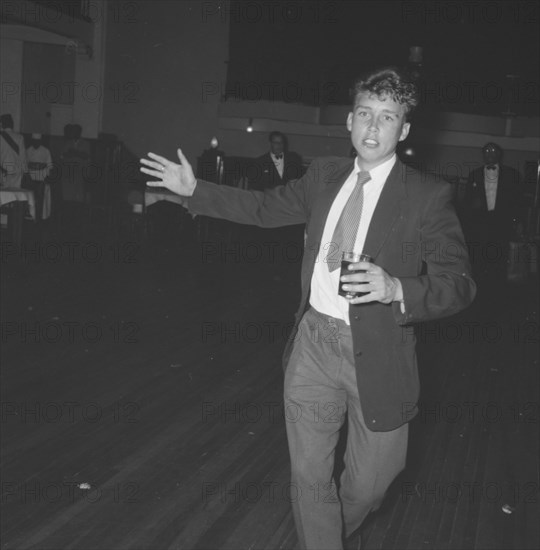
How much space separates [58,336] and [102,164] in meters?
8.52

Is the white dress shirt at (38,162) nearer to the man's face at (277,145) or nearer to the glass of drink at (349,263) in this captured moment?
the man's face at (277,145)

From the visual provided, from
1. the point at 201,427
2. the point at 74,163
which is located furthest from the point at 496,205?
the point at 74,163

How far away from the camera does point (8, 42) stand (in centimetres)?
1293

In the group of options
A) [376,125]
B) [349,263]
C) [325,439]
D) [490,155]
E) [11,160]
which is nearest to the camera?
[349,263]

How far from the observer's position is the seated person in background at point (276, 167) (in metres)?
8.61

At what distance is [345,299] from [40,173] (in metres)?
8.89

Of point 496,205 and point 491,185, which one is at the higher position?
point 491,185

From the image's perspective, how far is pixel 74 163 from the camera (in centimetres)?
1239

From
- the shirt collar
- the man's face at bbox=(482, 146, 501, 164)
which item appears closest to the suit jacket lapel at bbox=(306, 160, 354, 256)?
the shirt collar

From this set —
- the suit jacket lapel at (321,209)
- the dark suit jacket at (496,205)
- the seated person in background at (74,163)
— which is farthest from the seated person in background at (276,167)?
the suit jacket lapel at (321,209)

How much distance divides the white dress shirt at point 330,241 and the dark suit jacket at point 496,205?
5.77 metres

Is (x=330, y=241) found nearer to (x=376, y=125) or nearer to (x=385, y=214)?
(x=385, y=214)

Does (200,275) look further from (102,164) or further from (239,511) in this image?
(102,164)

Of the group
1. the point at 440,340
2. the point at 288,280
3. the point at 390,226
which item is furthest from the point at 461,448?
the point at 288,280
